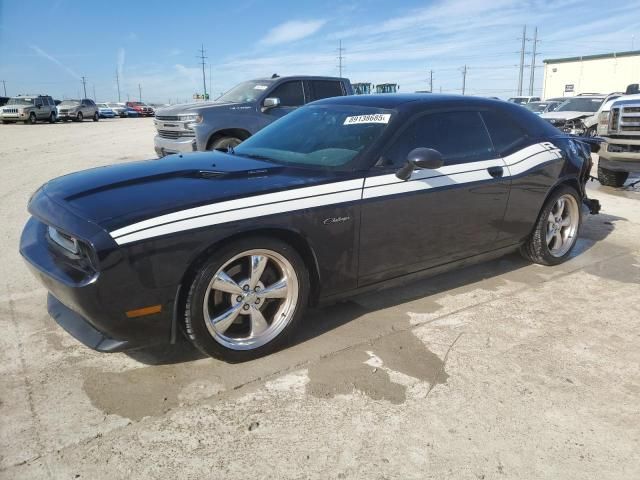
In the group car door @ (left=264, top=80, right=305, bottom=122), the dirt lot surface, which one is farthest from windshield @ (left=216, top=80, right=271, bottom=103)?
the dirt lot surface

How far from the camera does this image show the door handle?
3902 mm

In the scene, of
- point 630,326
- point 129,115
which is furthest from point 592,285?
point 129,115

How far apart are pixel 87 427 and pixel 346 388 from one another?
1.26 m

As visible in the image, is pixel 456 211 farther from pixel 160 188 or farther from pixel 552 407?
pixel 160 188

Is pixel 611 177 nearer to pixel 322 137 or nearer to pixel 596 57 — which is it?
pixel 322 137

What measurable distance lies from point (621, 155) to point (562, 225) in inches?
179

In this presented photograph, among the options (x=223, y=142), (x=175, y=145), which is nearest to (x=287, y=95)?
(x=223, y=142)

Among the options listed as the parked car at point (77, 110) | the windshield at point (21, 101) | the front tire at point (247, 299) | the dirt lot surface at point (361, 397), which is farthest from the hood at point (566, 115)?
the parked car at point (77, 110)

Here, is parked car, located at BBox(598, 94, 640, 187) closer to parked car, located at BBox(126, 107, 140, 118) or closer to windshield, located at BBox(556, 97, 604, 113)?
windshield, located at BBox(556, 97, 604, 113)

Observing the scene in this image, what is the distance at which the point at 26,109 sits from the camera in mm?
28922

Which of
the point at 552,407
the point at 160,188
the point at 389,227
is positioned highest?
the point at 160,188

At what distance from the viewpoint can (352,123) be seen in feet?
11.8

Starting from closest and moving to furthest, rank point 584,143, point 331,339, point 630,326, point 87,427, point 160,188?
point 87,427
point 160,188
point 331,339
point 630,326
point 584,143

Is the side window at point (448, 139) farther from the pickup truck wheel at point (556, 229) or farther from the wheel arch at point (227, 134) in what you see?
the wheel arch at point (227, 134)
